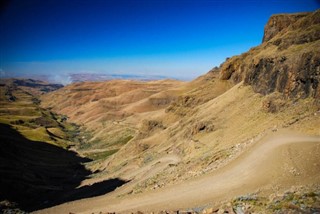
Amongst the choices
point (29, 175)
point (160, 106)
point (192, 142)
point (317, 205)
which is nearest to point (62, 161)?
point (29, 175)

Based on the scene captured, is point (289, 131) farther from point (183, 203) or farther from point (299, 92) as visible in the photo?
point (183, 203)

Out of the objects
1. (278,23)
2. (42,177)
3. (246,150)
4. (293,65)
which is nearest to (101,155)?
(42,177)

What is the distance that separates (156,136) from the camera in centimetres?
8225

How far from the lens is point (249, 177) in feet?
88.0

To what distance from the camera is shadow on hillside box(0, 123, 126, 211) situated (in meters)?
52.6

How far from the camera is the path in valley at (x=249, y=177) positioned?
24391mm

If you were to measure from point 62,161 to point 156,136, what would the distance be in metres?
40.4

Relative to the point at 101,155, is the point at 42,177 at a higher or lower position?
higher

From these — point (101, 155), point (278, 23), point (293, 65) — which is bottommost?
point (101, 155)

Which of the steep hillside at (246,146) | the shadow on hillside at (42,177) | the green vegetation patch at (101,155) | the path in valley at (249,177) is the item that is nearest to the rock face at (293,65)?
the steep hillside at (246,146)

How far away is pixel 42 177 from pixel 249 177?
198 feet

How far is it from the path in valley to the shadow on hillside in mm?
24281

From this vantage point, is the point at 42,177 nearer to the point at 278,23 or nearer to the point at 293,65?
the point at 293,65

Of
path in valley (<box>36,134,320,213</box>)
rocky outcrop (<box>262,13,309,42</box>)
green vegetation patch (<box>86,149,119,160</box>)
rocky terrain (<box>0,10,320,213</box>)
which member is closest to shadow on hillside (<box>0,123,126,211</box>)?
rocky terrain (<box>0,10,320,213</box>)
